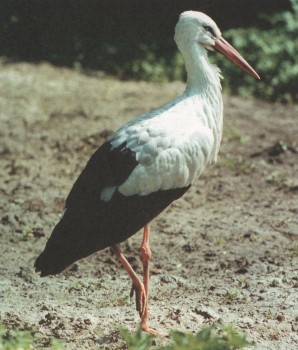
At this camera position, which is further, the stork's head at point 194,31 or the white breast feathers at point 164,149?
the stork's head at point 194,31

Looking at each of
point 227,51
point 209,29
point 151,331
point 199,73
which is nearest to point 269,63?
point 227,51

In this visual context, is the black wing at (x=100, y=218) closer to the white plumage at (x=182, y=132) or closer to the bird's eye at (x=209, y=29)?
the white plumage at (x=182, y=132)

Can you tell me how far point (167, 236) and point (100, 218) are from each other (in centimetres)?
162

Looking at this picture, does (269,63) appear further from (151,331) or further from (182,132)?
(151,331)

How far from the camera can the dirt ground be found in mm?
4750

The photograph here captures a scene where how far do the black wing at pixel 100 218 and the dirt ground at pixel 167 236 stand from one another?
1.32 feet

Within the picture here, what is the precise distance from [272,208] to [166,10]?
271 inches

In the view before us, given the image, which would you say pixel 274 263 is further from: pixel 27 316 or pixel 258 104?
pixel 258 104

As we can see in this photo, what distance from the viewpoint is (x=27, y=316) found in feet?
15.4

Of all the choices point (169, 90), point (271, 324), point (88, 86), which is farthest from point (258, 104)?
point (271, 324)

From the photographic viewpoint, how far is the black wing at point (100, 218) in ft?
15.2

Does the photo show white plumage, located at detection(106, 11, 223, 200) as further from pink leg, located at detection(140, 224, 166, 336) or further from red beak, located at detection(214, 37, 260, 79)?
pink leg, located at detection(140, 224, 166, 336)

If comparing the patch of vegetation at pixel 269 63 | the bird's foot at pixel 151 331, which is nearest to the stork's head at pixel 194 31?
the bird's foot at pixel 151 331

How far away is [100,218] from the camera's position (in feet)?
15.3
